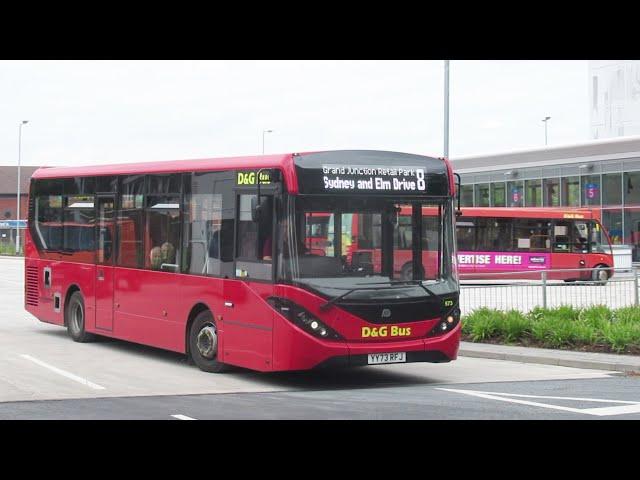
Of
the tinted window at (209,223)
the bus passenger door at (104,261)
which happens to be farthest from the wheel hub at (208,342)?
the bus passenger door at (104,261)

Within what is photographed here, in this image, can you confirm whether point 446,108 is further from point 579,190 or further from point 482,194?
point 482,194

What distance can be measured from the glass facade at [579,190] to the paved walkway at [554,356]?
34.6 metres

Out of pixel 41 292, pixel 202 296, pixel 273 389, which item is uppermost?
pixel 202 296

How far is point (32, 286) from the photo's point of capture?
19.4m

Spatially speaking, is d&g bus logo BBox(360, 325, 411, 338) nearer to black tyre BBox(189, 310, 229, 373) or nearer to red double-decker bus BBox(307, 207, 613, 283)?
black tyre BBox(189, 310, 229, 373)

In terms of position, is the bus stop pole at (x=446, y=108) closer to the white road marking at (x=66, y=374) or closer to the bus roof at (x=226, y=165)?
the bus roof at (x=226, y=165)

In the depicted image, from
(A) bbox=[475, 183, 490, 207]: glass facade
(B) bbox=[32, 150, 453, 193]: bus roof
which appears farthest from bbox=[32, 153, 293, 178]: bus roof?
(A) bbox=[475, 183, 490, 207]: glass facade

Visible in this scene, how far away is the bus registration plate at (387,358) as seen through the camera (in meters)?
12.2

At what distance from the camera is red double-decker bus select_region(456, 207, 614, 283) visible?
38625mm

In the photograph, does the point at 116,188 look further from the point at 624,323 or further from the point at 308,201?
Result: the point at 624,323

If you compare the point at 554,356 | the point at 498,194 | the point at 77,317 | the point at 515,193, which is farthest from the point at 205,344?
the point at 498,194

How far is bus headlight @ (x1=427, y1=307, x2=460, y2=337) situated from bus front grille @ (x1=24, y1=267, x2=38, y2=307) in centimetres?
928

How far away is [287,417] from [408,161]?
4.29 metres

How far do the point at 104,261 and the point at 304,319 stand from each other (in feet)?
18.9
